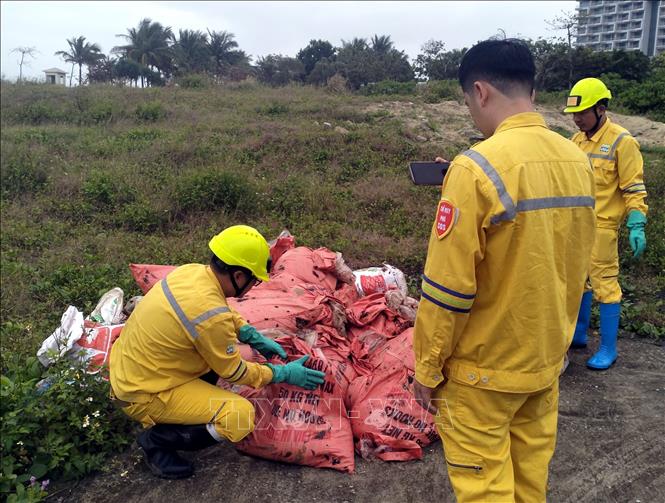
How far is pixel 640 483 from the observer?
2.41 meters

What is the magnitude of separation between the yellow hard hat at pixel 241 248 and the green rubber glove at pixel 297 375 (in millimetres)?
508

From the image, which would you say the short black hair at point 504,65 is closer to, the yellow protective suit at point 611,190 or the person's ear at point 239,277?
the person's ear at point 239,277

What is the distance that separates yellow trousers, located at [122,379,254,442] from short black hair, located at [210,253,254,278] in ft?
A: 1.90

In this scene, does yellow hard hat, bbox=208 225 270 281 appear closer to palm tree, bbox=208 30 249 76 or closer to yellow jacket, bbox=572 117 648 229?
yellow jacket, bbox=572 117 648 229

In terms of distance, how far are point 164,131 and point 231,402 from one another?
7.98 meters

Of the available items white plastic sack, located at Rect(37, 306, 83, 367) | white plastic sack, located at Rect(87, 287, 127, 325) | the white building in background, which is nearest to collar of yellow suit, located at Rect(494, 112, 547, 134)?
white plastic sack, located at Rect(37, 306, 83, 367)

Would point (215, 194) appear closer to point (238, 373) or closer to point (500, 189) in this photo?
point (238, 373)

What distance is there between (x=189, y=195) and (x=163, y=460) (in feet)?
13.7

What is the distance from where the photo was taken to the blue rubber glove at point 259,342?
2.74m

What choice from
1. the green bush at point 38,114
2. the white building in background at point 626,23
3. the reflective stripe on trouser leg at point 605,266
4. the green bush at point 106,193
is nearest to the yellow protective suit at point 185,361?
the reflective stripe on trouser leg at point 605,266

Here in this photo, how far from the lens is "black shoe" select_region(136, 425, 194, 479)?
2488 mm

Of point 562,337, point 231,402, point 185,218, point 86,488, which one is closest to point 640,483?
point 562,337

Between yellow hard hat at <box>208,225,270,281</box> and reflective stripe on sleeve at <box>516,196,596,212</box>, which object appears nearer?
reflective stripe on sleeve at <box>516,196,596,212</box>

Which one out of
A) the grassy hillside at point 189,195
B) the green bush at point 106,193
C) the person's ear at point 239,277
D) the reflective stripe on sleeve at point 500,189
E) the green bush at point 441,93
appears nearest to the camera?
the reflective stripe on sleeve at point 500,189
